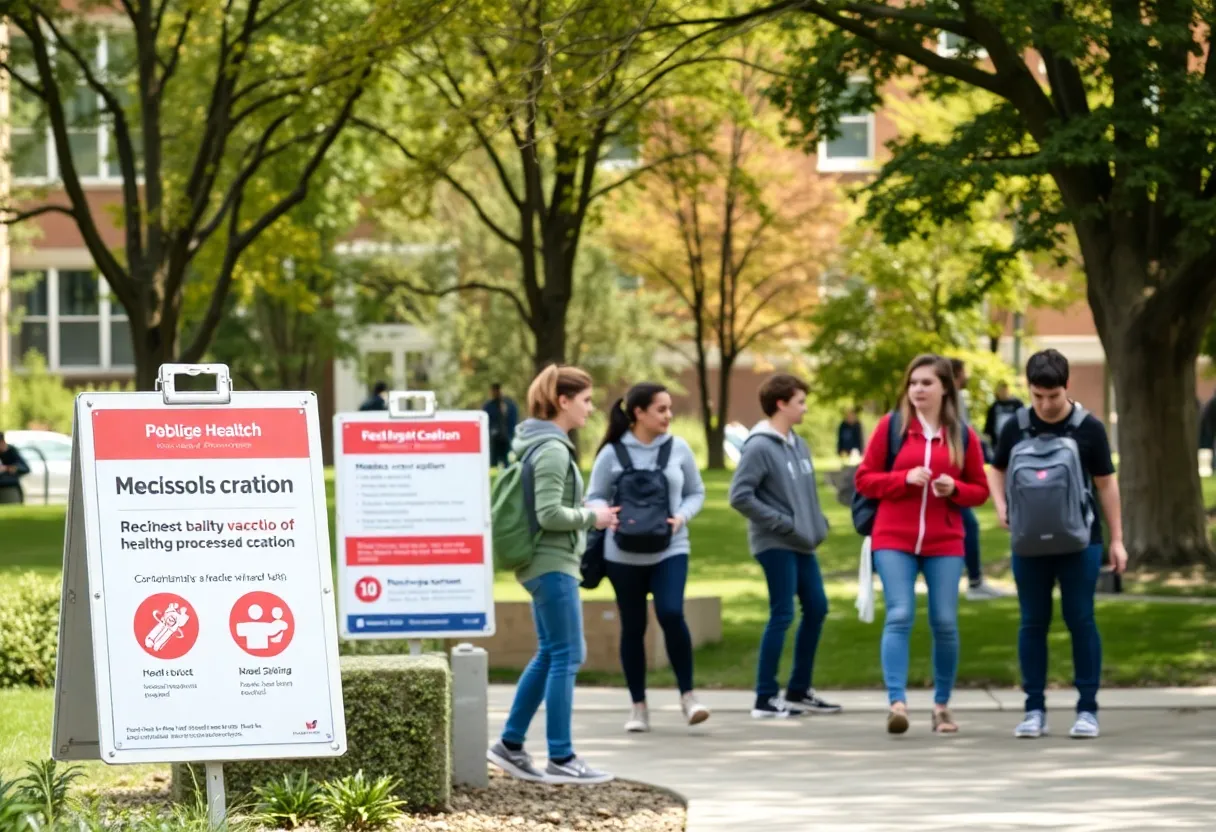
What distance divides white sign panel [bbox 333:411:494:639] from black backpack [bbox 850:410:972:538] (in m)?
1.94

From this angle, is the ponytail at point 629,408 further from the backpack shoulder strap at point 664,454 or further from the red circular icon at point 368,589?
the red circular icon at point 368,589

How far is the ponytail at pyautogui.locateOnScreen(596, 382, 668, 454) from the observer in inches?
418

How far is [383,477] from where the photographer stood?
10.5 meters

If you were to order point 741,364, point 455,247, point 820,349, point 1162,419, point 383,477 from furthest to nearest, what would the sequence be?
1. point 741,364
2. point 455,247
3. point 820,349
4. point 1162,419
5. point 383,477

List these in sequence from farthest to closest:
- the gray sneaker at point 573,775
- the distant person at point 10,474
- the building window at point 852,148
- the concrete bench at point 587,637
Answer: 1. the building window at point 852,148
2. the distant person at point 10,474
3. the concrete bench at point 587,637
4. the gray sneaker at point 573,775

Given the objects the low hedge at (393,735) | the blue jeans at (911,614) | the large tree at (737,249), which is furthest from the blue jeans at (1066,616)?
the large tree at (737,249)

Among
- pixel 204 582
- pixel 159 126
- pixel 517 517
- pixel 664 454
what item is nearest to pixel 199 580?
pixel 204 582

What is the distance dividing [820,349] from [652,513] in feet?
91.2

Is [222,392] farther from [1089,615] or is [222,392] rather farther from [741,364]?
[741,364]

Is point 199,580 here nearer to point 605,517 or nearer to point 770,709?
point 605,517

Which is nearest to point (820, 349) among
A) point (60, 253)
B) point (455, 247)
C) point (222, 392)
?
point (455, 247)

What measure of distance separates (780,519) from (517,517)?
A: 2371 millimetres

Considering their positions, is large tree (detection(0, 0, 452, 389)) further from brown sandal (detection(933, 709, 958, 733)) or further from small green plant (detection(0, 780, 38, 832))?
small green plant (detection(0, 780, 38, 832))

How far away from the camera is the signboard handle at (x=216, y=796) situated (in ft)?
21.3
